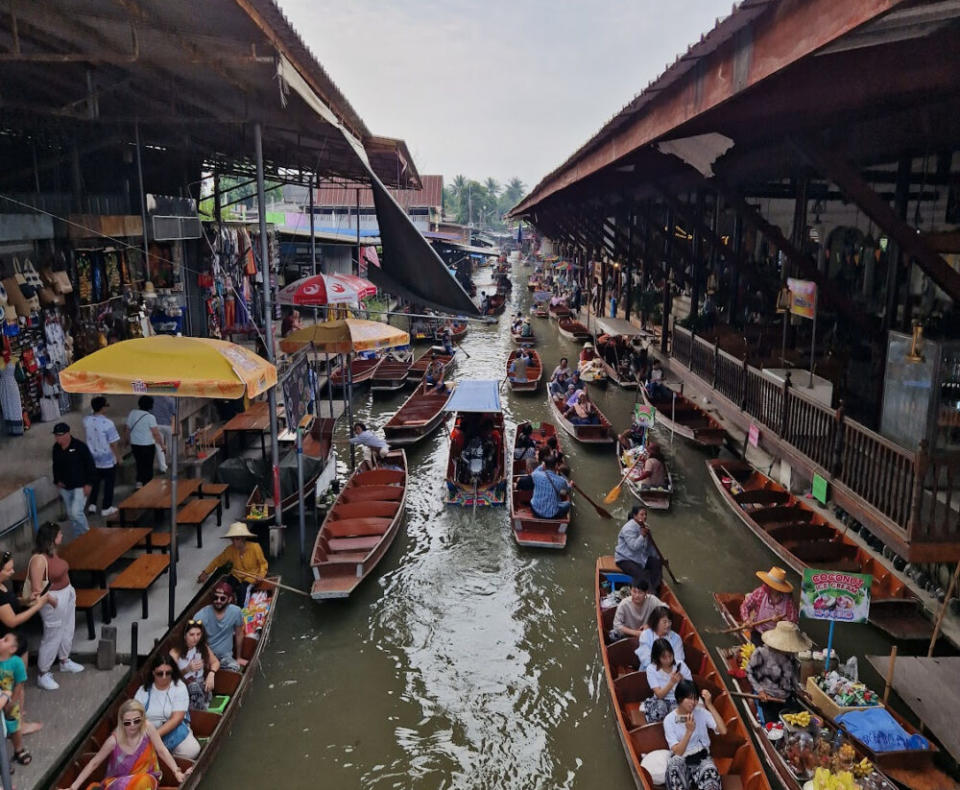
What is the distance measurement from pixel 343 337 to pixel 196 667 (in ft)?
19.1

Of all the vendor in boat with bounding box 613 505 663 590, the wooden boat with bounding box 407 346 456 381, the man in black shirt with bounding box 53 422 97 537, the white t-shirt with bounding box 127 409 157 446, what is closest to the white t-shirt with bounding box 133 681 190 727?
the man in black shirt with bounding box 53 422 97 537

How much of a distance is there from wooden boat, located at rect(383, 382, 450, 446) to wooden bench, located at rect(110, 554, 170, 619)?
24.4 feet

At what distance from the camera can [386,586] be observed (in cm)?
1016

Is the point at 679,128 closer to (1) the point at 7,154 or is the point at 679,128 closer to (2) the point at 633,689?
(2) the point at 633,689

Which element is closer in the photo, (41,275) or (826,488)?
(826,488)

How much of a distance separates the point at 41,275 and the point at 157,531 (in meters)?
4.34

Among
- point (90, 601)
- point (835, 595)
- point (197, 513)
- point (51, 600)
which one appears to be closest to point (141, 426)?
point (197, 513)

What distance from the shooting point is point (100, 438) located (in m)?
9.40

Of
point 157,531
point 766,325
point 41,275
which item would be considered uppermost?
point 41,275

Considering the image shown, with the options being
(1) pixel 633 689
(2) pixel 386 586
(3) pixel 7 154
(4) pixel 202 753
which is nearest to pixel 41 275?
(3) pixel 7 154

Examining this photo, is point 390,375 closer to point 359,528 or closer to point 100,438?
point 359,528

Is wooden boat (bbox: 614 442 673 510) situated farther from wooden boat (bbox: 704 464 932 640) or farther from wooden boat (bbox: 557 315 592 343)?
wooden boat (bbox: 557 315 592 343)

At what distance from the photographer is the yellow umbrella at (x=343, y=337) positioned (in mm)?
11555

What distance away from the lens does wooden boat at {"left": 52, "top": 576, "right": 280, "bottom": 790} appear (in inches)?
224
